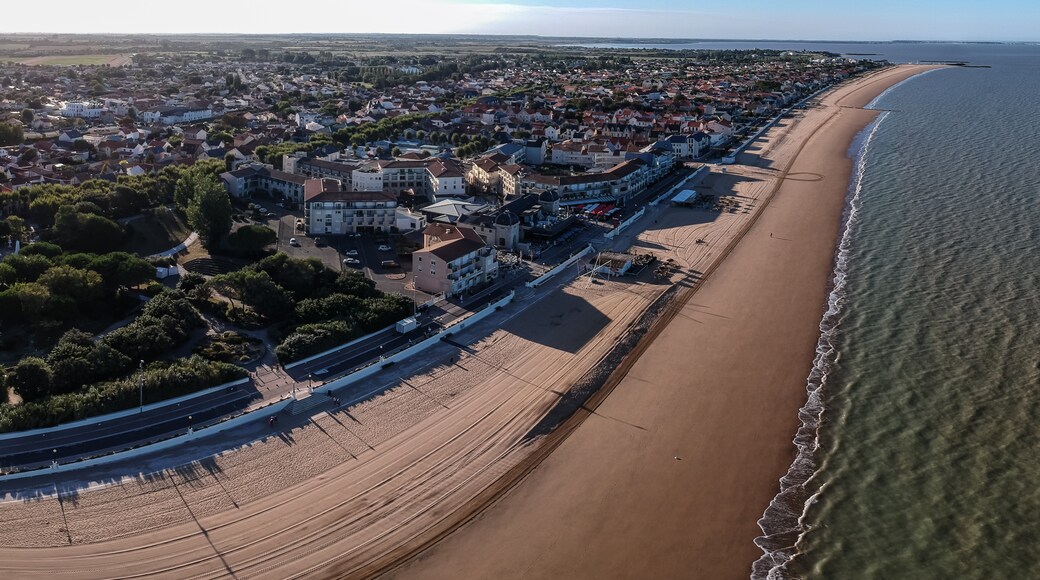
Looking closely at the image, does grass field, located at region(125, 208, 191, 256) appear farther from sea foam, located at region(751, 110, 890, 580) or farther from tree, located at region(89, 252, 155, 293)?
sea foam, located at region(751, 110, 890, 580)

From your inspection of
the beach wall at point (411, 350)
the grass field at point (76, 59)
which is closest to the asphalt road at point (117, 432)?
the beach wall at point (411, 350)

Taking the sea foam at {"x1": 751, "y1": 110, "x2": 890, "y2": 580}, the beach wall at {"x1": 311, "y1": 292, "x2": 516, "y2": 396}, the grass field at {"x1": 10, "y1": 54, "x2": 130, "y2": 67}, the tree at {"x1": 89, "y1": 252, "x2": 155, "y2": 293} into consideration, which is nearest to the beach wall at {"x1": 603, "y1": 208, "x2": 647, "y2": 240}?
the beach wall at {"x1": 311, "y1": 292, "x2": 516, "y2": 396}

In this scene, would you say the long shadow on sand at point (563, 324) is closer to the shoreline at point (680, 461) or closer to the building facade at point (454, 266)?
the shoreline at point (680, 461)

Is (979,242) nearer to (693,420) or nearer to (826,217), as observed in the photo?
(826,217)

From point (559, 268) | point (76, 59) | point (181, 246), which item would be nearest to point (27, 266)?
point (181, 246)

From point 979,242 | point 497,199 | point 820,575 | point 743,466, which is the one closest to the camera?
point 820,575

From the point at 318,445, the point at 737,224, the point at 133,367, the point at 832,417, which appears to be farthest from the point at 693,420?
the point at 737,224

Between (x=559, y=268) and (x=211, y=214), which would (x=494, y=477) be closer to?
(x=559, y=268)
